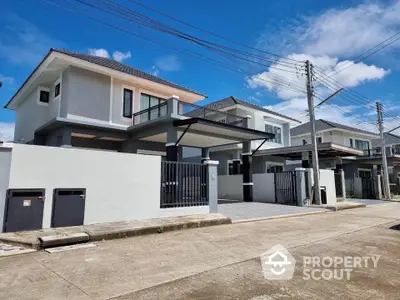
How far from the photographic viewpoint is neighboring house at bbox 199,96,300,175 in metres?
21.5

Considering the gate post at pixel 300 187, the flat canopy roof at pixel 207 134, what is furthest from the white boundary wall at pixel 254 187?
the flat canopy roof at pixel 207 134

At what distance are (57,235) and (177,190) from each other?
13.6 ft

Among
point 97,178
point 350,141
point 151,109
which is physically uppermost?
point 350,141

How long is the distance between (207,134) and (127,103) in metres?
4.36

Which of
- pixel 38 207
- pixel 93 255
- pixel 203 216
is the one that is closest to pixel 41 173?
pixel 38 207

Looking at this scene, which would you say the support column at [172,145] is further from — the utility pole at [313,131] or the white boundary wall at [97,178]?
the utility pole at [313,131]

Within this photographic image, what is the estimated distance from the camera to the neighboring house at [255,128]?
21547mm

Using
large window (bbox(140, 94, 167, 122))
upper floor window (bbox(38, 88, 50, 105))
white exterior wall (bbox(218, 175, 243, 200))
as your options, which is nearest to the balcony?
large window (bbox(140, 94, 167, 122))

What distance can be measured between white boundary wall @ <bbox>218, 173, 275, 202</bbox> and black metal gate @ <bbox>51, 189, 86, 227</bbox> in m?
11.8

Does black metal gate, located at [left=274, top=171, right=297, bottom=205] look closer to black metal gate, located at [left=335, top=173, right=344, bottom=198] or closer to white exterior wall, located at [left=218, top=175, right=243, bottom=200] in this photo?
white exterior wall, located at [left=218, top=175, right=243, bottom=200]

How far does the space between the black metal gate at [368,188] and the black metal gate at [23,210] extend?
911 inches

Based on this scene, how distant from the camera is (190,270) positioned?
4.55m

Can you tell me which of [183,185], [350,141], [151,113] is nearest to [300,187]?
[183,185]

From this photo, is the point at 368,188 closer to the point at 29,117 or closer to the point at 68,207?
the point at 68,207
